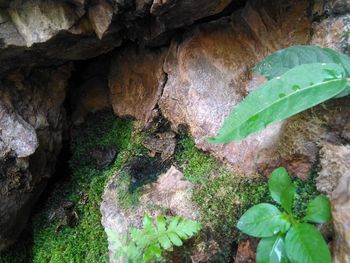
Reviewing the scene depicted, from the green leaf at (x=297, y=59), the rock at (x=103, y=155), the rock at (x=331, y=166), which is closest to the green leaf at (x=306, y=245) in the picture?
the rock at (x=331, y=166)

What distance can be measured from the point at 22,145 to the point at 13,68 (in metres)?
0.47

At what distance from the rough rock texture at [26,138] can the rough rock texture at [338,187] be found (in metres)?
1.63

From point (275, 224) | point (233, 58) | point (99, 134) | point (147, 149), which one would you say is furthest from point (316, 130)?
point (99, 134)

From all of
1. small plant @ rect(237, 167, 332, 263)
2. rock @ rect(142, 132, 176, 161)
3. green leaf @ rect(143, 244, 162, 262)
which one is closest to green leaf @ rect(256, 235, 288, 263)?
small plant @ rect(237, 167, 332, 263)

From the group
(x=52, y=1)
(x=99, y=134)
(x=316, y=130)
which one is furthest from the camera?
(x=99, y=134)

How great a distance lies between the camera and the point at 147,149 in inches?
87.5

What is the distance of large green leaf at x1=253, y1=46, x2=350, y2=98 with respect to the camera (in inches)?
61.8

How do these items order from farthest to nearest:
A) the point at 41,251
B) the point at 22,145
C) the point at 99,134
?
the point at 99,134
the point at 41,251
the point at 22,145

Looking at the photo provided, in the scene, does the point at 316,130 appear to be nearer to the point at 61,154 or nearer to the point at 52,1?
the point at 52,1

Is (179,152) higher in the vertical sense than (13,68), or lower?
lower

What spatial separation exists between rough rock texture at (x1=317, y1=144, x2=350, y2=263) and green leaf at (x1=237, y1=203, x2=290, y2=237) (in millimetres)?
197

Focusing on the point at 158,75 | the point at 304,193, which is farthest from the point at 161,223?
the point at 158,75

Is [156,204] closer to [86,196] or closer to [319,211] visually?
[86,196]

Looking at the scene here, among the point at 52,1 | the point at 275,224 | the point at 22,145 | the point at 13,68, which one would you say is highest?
the point at 52,1
